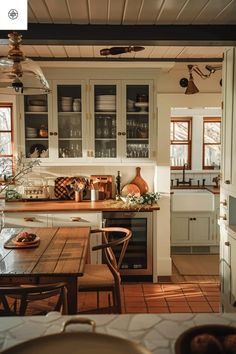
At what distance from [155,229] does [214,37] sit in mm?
2371

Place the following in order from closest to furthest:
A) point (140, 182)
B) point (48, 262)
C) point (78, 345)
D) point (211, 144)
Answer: point (78, 345) < point (48, 262) < point (140, 182) < point (211, 144)

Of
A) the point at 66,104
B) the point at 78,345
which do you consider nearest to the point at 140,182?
the point at 66,104

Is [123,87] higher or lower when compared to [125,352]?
higher

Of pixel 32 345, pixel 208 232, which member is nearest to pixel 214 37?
pixel 32 345

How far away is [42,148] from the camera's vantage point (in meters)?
4.69

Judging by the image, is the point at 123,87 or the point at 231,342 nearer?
the point at 231,342

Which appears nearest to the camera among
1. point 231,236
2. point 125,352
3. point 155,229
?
point 125,352

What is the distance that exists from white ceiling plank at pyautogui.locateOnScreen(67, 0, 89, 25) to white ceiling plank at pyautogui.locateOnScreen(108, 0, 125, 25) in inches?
5.8

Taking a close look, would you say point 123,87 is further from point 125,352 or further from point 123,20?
point 125,352

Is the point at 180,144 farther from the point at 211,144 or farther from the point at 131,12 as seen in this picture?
the point at 131,12

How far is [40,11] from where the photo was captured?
239 centimetres

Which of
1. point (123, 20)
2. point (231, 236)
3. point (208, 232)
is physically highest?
point (123, 20)

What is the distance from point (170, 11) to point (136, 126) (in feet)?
7.75

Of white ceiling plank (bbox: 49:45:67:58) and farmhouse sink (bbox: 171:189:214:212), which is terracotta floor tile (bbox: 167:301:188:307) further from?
white ceiling plank (bbox: 49:45:67:58)
